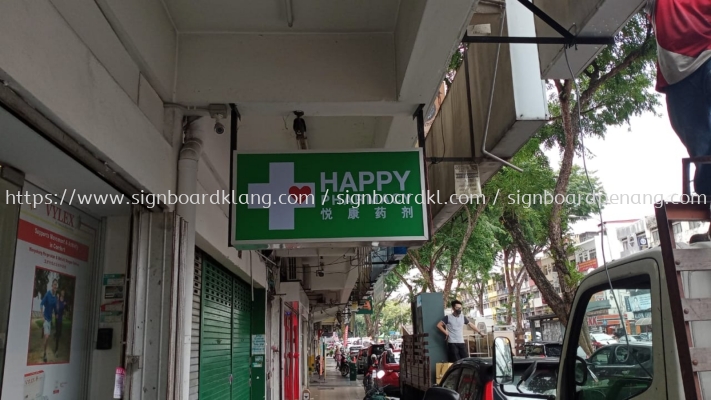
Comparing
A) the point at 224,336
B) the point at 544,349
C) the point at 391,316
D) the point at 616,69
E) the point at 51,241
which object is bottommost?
the point at 544,349

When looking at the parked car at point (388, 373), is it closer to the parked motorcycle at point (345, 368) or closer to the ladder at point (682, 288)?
the ladder at point (682, 288)

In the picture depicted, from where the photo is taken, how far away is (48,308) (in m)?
3.39

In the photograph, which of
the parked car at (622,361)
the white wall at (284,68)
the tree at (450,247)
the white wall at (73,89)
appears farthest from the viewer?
the tree at (450,247)

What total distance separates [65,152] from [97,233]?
1.34 meters

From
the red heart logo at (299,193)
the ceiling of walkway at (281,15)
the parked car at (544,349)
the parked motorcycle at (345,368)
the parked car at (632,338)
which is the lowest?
the parked motorcycle at (345,368)

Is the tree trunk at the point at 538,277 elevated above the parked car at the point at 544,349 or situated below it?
above

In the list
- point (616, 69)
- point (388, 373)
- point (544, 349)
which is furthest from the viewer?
point (388, 373)

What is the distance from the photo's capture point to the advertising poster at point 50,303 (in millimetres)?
3070

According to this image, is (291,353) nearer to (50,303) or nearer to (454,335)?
(454,335)

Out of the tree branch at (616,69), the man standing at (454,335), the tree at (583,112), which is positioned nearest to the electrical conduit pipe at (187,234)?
the tree at (583,112)

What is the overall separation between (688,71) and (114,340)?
12.6ft

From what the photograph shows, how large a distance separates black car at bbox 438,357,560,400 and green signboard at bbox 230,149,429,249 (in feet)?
5.55

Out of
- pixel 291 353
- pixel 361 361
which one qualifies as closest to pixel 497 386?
pixel 291 353

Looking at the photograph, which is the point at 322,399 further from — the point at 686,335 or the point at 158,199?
the point at 686,335
